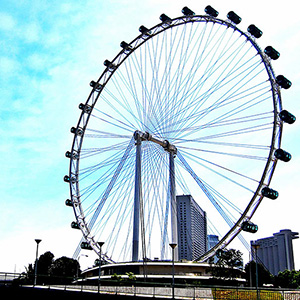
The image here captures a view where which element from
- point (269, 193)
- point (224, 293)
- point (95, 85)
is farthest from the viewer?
point (95, 85)

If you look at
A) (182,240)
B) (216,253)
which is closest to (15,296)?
(216,253)

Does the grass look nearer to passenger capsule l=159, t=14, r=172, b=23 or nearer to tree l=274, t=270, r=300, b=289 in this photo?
passenger capsule l=159, t=14, r=172, b=23

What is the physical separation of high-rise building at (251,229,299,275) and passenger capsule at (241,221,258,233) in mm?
110025

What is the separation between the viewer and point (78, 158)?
52625 millimetres

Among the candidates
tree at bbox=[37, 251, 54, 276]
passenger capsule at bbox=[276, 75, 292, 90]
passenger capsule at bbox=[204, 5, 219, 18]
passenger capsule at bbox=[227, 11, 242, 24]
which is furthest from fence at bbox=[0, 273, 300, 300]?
tree at bbox=[37, 251, 54, 276]

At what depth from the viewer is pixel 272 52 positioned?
33.8 metres

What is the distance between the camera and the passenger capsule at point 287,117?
3225 centimetres

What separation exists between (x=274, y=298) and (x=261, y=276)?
37.2m

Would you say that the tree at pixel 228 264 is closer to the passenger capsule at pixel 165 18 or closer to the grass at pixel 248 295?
the grass at pixel 248 295

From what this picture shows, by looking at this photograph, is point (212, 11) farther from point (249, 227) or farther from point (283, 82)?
point (249, 227)

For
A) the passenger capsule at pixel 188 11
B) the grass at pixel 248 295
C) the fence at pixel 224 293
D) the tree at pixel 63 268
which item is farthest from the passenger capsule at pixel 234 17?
the tree at pixel 63 268

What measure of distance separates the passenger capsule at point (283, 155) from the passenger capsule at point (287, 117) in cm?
241

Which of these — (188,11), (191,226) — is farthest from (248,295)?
(191,226)

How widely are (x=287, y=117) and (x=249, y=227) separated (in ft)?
30.6
